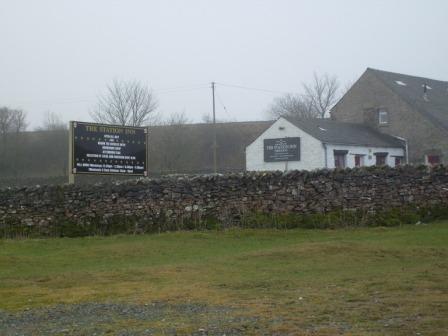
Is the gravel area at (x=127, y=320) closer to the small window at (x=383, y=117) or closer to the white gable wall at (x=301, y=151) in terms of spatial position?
the white gable wall at (x=301, y=151)

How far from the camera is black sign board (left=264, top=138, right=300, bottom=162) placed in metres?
42.4

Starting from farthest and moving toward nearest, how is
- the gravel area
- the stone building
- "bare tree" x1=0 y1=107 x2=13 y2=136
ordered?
"bare tree" x1=0 y1=107 x2=13 y2=136, the stone building, the gravel area

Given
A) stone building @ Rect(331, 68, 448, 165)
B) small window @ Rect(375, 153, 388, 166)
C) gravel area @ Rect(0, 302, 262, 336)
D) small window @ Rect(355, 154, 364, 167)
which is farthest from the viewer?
stone building @ Rect(331, 68, 448, 165)

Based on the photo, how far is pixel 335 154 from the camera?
41375 millimetres

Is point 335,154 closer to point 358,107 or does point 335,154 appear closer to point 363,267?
point 358,107

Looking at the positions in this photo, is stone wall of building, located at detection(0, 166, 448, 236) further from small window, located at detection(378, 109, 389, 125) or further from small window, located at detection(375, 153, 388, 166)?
small window, located at detection(378, 109, 389, 125)

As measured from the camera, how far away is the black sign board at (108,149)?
24344 mm

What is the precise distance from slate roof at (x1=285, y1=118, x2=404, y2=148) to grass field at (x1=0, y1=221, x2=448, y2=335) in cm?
2080

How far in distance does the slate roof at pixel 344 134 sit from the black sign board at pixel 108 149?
17632mm

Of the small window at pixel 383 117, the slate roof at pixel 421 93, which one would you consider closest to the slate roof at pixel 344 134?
the small window at pixel 383 117

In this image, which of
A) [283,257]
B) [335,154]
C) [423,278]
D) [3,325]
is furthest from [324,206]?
[335,154]

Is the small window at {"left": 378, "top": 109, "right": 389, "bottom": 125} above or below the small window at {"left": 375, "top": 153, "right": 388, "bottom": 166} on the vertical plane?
above

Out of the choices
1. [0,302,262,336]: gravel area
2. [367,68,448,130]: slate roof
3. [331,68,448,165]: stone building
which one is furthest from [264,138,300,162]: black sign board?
[0,302,262,336]: gravel area

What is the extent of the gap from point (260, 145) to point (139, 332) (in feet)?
122
